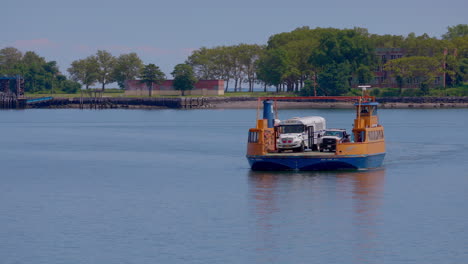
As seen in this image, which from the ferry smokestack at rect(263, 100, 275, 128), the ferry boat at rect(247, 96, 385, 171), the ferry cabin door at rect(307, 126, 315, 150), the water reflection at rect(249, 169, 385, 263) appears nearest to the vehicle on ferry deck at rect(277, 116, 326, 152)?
the ferry cabin door at rect(307, 126, 315, 150)

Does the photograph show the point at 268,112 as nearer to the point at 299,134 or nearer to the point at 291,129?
the point at 291,129

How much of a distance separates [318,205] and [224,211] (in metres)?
5.49

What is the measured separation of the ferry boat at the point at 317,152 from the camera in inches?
2319

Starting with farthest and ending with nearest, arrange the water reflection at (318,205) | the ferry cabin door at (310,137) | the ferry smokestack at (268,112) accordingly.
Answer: the ferry cabin door at (310,137) < the ferry smokestack at (268,112) < the water reflection at (318,205)

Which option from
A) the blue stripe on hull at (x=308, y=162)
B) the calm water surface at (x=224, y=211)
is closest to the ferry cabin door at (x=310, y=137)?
the calm water surface at (x=224, y=211)

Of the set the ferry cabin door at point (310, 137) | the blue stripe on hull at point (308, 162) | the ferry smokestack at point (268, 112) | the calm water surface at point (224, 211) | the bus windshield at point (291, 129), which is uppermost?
the ferry smokestack at point (268, 112)

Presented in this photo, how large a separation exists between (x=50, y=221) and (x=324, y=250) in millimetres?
14856

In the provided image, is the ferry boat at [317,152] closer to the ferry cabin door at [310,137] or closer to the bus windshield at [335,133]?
the ferry cabin door at [310,137]

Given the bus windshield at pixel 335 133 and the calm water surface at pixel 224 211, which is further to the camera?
the bus windshield at pixel 335 133

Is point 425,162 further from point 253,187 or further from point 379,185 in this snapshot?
point 253,187

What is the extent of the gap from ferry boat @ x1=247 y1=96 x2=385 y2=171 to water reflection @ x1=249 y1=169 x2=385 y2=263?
839 mm

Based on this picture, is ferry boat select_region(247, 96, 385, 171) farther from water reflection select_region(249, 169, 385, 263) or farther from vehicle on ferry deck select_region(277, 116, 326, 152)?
water reflection select_region(249, 169, 385, 263)

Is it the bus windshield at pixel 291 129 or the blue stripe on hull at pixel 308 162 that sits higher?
the bus windshield at pixel 291 129

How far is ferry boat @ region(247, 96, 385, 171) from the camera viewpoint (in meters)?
58.9
